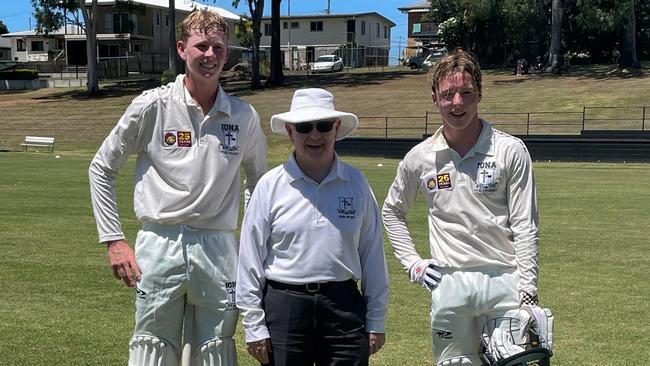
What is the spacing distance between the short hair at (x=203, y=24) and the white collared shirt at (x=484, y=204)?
4.17 feet

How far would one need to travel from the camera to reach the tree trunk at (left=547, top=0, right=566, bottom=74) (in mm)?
48688

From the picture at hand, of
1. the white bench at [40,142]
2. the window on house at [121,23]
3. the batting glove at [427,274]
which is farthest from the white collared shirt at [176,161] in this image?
the window on house at [121,23]

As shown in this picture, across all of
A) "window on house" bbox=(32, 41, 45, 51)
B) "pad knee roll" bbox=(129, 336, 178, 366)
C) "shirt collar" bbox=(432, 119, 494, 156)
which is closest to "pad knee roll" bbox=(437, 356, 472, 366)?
"shirt collar" bbox=(432, 119, 494, 156)

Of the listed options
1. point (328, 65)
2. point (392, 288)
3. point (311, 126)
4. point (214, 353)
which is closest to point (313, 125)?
point (311, 126)

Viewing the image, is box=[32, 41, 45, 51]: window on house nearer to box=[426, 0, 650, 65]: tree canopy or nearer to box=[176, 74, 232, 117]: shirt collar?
box=[426, 0, 650, 65]: tree canopy

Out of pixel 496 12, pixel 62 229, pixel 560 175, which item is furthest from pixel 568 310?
pixel 496 12

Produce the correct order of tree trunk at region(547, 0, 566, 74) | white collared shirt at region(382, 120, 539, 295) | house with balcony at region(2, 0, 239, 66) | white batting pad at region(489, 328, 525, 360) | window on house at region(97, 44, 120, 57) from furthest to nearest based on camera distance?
window on house at region(97, 44, 120, 57), house with balcony at region(2, 0, 239, 66), tree trunk at region(547, 0, 566, 74), white collared shirt at region(382, 120, 539, 295), white batting pad at region(489, 328, 525, 360)

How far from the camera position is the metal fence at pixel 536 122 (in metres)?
32.8

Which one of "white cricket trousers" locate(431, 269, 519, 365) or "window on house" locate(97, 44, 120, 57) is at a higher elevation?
"window on house" locate(97, 44, 120, 57)

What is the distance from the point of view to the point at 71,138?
38.5 m

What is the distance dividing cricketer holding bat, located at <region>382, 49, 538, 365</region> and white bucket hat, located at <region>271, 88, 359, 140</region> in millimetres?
501

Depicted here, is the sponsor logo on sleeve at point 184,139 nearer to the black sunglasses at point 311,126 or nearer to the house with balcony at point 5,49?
the black sunglasses at point 311,126

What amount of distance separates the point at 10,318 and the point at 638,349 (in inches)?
208

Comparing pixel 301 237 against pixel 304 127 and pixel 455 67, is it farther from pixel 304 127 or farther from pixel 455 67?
pixel 455 67
